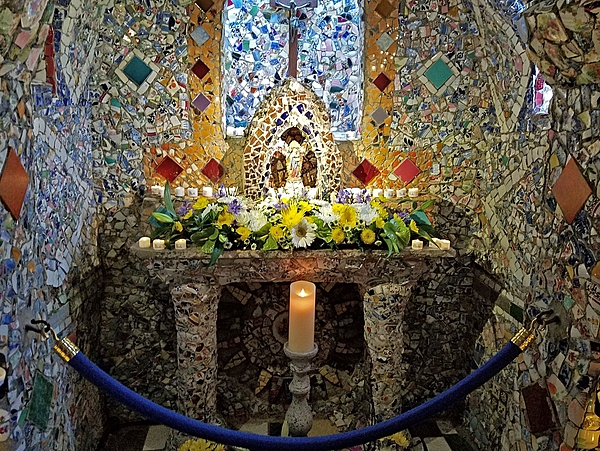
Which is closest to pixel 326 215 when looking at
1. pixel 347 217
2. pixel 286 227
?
pixel 347 217

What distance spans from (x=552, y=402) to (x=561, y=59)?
1241 millimetres

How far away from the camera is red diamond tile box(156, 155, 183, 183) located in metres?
3.02

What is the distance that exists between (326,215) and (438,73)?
1.04 metres

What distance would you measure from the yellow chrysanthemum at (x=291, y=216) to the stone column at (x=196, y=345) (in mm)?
450

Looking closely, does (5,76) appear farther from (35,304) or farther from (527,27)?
(527,27)

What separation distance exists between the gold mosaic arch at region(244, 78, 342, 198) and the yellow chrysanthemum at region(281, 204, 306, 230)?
35 centimetres

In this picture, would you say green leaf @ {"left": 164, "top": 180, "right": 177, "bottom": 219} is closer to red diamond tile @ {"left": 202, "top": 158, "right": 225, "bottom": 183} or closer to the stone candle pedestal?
red diamond tile @ {"left": 202, "top": 158, "right": 225, "bottom": 183}

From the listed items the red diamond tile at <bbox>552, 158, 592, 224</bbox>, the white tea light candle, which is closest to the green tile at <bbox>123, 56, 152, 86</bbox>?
the white tea light candle

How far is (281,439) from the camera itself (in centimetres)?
203

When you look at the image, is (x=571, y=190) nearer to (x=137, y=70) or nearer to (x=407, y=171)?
Answer: (x=407, y=171)

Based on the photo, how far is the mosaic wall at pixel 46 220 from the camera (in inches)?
73.5

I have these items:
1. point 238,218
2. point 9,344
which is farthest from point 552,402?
point 9,344

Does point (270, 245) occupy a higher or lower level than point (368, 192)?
lower

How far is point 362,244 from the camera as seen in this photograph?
2562 mm
